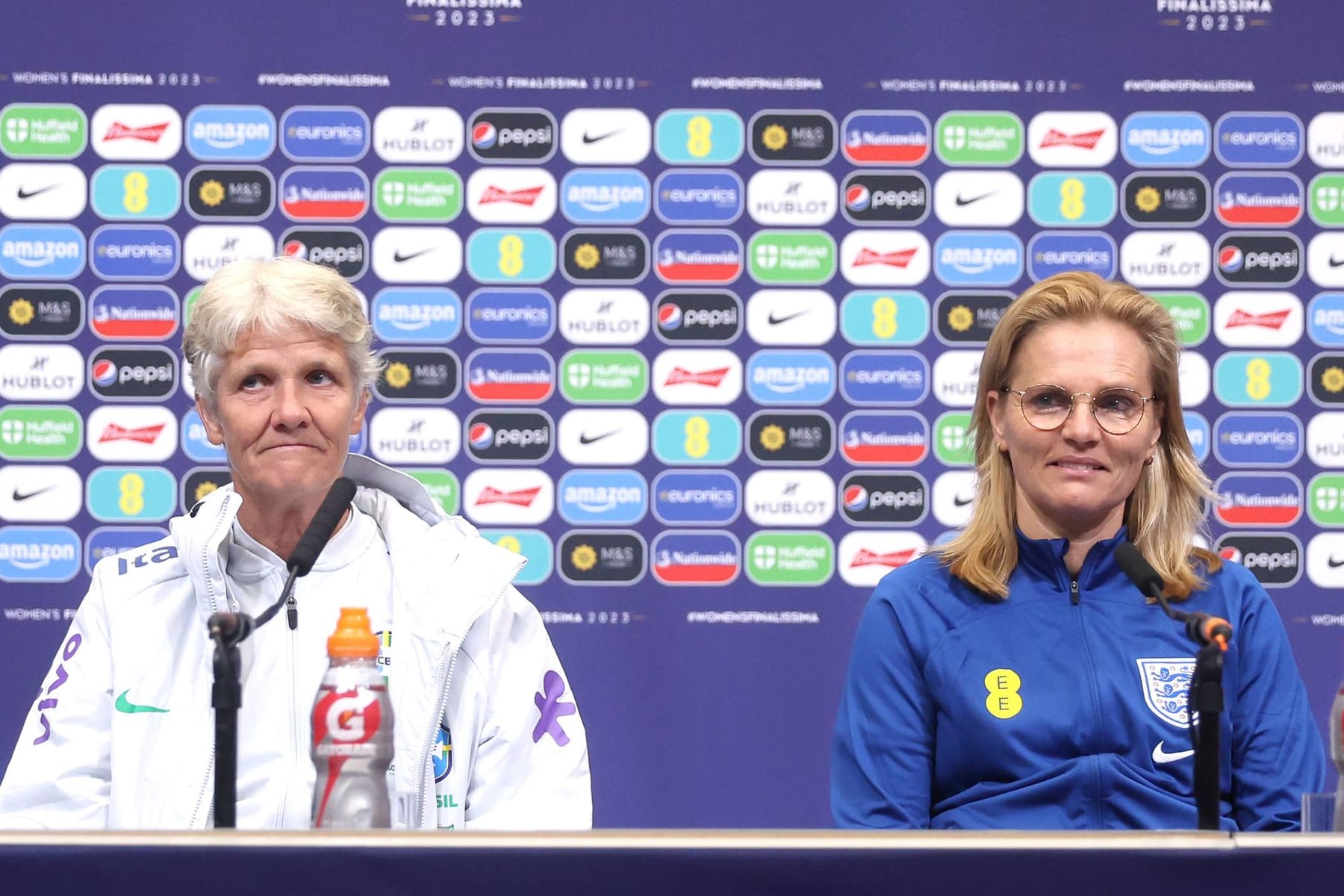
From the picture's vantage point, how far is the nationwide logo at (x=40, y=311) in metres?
2.53

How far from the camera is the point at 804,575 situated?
256cm

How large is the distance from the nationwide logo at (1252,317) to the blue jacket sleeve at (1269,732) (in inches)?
41.5

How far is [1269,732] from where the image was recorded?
158cm

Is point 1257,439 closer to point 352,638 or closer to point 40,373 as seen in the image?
point 352,638

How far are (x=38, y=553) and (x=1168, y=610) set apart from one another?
2.06 metres

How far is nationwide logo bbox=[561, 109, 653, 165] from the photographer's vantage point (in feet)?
8.42

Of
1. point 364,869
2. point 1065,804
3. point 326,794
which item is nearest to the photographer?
point 364,869

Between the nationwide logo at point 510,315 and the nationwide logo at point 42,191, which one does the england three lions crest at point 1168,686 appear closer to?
the nationwide logo at point 510,315

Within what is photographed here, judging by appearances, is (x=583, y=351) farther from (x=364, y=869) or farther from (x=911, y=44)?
(x=364, y=869)

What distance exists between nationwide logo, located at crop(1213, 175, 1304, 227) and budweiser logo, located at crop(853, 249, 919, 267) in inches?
22.8

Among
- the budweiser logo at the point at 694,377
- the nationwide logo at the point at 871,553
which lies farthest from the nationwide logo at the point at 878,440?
the budweiser logo at the point at 694,377

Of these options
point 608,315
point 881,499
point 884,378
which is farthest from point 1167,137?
point 608,315

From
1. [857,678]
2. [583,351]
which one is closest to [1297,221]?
[583,351]

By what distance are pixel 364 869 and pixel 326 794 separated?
0.40m
